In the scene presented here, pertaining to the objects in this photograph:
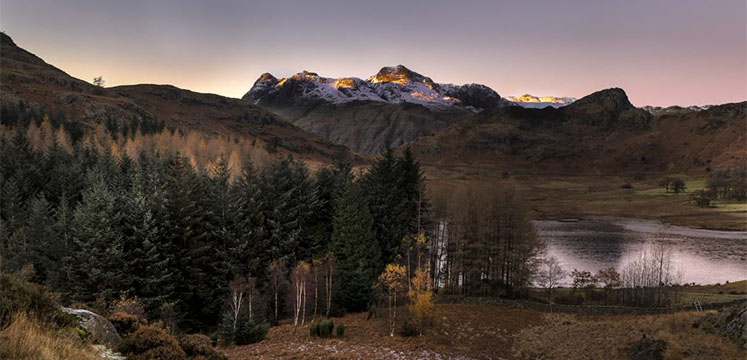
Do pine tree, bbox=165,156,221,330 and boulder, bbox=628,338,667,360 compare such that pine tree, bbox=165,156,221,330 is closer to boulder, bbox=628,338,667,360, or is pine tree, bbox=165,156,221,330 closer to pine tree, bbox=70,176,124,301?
pine tree, bbox=70,176,124,301

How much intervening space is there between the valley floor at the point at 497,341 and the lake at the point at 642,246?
115 feet

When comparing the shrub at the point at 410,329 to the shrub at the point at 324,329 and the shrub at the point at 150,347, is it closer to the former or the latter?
the shrub at the point at 324,329

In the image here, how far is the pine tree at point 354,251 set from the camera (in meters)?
40.6

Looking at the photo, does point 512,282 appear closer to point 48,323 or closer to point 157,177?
point 157,177

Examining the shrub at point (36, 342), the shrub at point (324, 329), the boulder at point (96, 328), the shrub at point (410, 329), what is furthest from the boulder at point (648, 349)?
the shrub at point (36, 342)

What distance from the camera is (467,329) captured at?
34.4m

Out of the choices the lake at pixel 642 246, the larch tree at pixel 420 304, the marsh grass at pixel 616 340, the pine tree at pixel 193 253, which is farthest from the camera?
the lake at pixel 642 246

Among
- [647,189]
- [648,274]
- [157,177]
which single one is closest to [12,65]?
[157,177]

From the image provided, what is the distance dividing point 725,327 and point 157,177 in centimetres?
5261

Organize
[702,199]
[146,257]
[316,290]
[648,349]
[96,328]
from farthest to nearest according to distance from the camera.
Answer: [702,199] → [316,290] → [146,257] → [648,349] → [96,328]

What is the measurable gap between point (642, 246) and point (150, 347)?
9214cm

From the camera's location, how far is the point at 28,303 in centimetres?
941

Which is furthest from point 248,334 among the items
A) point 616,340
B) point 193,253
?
point 616,340

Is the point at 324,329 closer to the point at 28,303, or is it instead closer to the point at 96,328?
the point at 96,328
